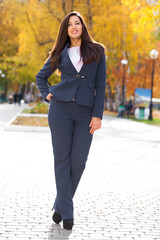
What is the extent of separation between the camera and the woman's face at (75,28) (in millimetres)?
4125

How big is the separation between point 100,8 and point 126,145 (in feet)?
63.2

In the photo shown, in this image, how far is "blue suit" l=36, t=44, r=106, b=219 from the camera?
4020 mm

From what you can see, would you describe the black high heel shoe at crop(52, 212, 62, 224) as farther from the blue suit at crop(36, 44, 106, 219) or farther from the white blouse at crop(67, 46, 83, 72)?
the white blouse at crop(67, 46, 83, 72)

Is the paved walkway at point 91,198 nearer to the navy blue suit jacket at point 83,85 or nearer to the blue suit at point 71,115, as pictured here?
the blue suit at point 71,115

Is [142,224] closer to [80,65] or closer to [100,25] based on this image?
[80,65]

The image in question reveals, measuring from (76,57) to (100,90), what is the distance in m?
0.38

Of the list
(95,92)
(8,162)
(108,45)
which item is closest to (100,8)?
(108,45)

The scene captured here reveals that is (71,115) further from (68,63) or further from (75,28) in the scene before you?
(75,28)

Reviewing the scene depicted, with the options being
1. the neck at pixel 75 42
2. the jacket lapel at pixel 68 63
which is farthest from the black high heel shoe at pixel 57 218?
the neck at pixel 75 42

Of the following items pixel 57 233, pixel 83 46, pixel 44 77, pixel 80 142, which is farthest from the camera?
pixel 44 77

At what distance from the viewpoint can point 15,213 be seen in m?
4.49

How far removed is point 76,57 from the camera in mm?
4113

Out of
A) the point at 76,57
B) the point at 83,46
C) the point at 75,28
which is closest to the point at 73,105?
the point at 76,57

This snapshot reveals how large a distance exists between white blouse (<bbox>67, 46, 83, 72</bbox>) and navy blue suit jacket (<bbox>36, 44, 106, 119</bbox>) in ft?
0.12
